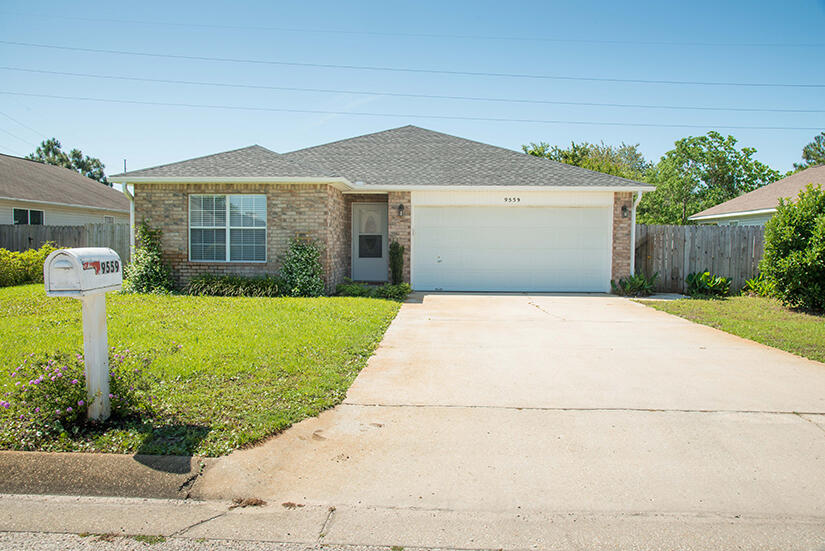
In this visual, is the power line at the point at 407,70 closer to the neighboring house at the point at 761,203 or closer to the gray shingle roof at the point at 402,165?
the gray shingle roof at the point at 402,165

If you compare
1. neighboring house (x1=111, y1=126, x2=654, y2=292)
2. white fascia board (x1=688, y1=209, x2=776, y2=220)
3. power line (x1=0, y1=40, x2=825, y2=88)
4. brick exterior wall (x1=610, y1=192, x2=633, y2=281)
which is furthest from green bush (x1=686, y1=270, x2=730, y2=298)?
power line (x1=0, y1=40, x2=825, y2=88)

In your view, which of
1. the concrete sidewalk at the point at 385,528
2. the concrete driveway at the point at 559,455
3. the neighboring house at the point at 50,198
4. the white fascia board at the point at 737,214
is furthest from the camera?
the neighboring house at the point at 50,198

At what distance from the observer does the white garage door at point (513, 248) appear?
49.0 ft

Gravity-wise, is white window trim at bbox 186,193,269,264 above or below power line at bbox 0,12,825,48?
below

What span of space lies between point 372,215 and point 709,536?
1362 centimetres

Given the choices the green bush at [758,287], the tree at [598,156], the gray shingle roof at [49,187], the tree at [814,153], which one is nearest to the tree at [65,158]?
the gray shingle roof at [49,187]

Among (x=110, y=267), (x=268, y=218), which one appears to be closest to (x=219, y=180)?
(x=268, y=218)

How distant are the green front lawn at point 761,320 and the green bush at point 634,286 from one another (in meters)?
1.25

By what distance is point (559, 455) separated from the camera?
159 inches

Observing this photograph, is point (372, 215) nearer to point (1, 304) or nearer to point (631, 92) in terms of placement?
point (1, 304)

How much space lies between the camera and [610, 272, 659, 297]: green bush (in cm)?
1437

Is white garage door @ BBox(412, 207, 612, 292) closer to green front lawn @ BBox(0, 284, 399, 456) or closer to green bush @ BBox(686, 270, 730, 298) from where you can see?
green bush @ BBox(686, 270, 730, 298)

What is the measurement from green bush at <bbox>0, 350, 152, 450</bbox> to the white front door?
37.6 ft

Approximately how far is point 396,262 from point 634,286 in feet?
20.2
